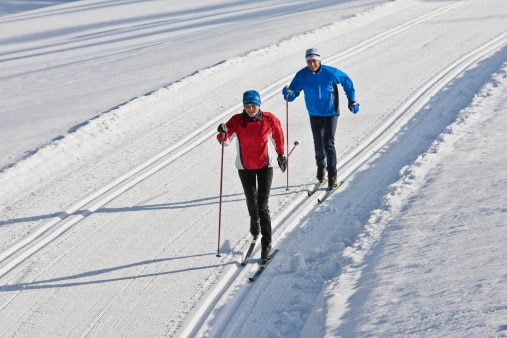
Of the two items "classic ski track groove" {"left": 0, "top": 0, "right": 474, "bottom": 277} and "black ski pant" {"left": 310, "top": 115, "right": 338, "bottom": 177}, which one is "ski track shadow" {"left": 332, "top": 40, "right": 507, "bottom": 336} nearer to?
"black ski pant" {"left": 310, "top": 115, "right": 338, "bottom": 177}

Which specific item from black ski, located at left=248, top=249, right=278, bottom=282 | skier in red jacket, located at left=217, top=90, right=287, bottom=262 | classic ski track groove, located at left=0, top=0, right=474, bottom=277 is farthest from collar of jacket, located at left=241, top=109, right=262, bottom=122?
classic ski track groove, located at left=0, top=0, right=474, bottom=277

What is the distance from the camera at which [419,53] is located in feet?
57.3

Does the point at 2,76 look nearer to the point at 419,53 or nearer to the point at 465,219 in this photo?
the point at 419,53

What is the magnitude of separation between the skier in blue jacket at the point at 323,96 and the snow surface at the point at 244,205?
1.94ft

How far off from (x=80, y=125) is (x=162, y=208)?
4.27m

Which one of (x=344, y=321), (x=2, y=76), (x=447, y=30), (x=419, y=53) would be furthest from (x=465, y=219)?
(x=2, y=76)

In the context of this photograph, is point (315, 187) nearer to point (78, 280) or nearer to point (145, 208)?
point (145, 208)

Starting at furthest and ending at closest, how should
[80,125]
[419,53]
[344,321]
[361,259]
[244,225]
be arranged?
[419,53] → [80,125] → [244,225] → [361,259] → [344,321]

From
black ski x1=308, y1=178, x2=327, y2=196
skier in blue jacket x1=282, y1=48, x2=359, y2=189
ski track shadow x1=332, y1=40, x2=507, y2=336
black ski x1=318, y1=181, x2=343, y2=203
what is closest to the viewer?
ski track shadow x1=332, y1=40, x2=507, y2=336

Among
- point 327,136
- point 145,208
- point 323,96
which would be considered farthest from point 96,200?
point 323,96

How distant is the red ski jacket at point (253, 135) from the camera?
7.00 meters

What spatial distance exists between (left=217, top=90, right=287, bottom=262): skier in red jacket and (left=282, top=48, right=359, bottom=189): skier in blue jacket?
1.95 meters

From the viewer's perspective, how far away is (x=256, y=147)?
23.1 ft

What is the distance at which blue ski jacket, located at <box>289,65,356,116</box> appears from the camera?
8.98 m
